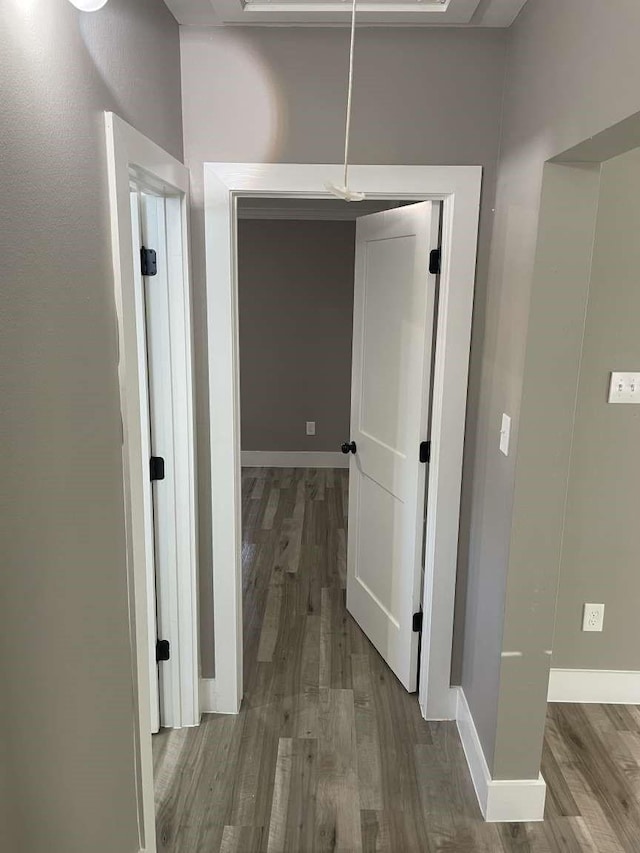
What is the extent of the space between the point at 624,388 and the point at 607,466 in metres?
0.31

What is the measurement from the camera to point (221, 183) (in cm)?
226

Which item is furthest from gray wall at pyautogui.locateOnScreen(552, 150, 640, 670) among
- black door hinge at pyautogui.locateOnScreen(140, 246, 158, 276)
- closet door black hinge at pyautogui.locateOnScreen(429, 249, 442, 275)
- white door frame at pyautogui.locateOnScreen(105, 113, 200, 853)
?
black door hinge at pyautogui.locateOnScreen(140, 246, 158, 276)

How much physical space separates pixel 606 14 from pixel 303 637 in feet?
9.18

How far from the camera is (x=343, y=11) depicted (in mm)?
2041

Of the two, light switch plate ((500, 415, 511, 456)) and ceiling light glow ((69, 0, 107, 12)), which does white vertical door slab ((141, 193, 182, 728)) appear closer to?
ceiling light glow ((69, 0, 107, 12))

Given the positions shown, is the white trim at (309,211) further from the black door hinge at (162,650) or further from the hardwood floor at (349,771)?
the black door hinge at (162,650)

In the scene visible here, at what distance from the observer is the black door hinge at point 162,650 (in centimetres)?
252

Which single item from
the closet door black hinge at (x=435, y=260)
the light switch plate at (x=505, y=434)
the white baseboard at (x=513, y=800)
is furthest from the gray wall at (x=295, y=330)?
the white baseboard at (x=513, y=800)

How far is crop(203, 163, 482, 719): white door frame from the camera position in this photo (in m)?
2.25

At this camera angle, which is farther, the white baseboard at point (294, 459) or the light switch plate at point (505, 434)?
the white baseboard at point (294, 459)

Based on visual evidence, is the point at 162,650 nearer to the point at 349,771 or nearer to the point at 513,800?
the point at 349,771

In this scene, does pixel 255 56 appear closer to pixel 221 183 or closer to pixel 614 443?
pixel 221 183

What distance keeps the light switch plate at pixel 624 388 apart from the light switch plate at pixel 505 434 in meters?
0.64

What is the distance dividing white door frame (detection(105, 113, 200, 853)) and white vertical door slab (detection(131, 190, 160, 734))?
0.01 metres
